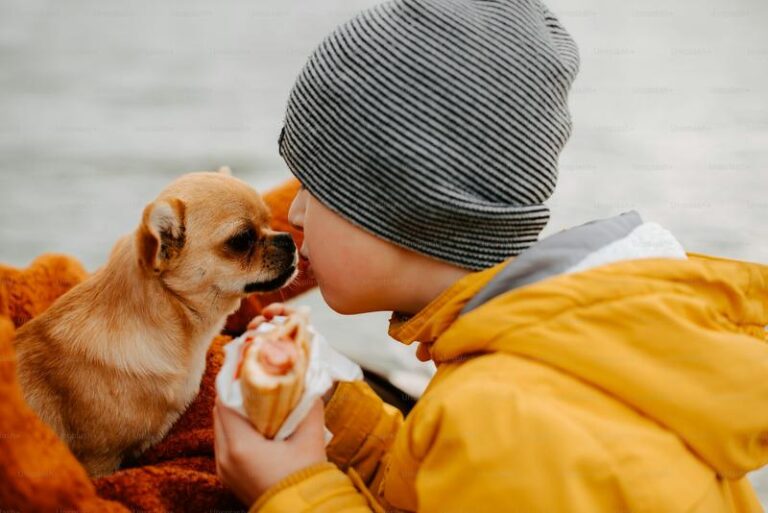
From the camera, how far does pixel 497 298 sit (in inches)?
26.8

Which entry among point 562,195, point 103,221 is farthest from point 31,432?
point 562,195

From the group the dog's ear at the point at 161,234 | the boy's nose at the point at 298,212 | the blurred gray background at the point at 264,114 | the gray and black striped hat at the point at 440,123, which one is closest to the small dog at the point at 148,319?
the dog's ear at the point at 161,234

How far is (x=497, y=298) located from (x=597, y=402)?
0.40ft

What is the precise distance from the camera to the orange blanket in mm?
658

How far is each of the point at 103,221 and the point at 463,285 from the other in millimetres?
1255

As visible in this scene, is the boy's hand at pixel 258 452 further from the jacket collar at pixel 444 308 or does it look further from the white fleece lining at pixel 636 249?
the white fleece lining at pixel 636 249

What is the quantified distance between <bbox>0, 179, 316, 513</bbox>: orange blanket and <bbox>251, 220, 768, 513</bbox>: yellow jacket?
19 cm

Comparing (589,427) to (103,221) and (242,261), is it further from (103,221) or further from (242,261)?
(103,221)

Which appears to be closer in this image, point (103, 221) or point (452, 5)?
point (452, 5)

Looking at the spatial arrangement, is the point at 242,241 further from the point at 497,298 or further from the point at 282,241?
the point at 497,298

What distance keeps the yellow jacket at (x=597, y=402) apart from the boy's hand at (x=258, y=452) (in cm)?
3

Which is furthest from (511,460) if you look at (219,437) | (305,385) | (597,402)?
(219,437)

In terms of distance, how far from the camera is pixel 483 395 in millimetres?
626

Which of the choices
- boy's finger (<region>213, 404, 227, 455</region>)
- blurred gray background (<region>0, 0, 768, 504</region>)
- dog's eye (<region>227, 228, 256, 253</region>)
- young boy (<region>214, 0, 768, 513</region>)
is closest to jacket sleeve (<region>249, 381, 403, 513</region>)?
young boy (<region>214, 0, 768, 513</region>)
